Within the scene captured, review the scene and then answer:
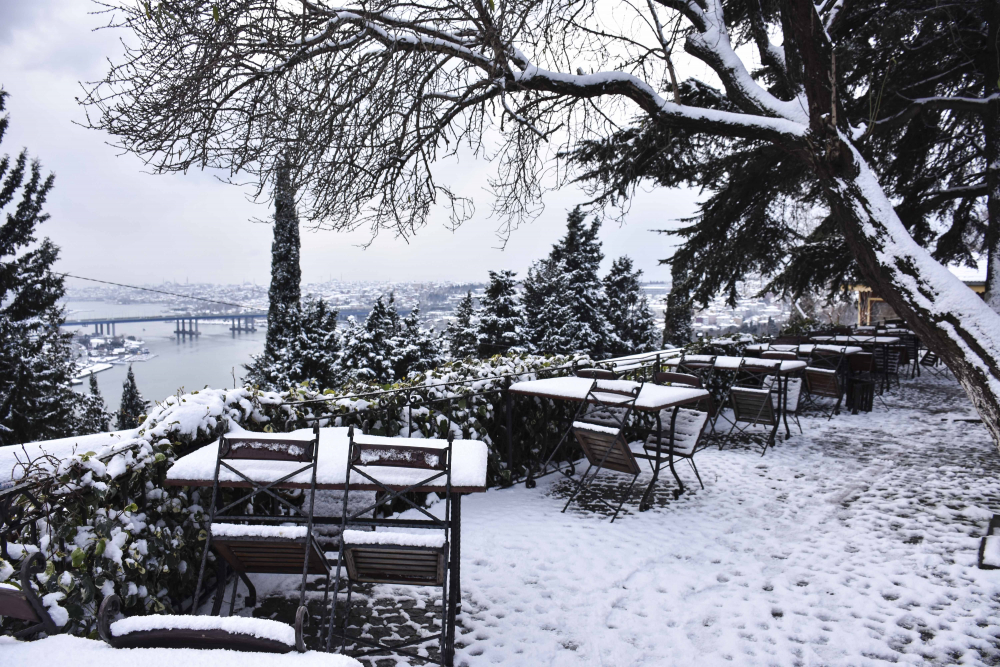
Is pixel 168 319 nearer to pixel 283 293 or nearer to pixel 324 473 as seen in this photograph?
pixel 283 293

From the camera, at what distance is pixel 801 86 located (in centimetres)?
641

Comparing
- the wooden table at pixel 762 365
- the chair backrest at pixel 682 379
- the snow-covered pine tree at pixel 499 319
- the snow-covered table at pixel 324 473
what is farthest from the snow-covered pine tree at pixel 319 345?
the snow-covered table at pixel 324 473

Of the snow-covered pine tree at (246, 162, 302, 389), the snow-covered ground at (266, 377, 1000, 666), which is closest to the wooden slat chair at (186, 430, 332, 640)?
the snow-covered ground at (266, 377, 1000, 666)

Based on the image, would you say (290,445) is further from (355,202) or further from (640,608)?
(355,202)

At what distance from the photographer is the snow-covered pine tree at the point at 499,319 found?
2919 cm

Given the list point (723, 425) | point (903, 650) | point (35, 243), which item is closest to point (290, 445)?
point (903, 650)

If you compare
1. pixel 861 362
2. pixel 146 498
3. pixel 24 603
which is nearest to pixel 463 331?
pixel 861 362

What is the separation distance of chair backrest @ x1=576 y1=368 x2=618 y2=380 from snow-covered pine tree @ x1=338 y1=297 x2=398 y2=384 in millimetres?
17707

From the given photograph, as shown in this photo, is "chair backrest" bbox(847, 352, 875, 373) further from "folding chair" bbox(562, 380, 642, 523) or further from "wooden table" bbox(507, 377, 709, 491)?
"folding chair" bbox(562, 380, 642, 523)

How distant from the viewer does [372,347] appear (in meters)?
25.0

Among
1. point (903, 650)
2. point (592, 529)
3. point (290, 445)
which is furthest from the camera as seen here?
point (592, 529)

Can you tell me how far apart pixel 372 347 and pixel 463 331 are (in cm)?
642

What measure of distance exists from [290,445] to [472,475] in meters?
0.85

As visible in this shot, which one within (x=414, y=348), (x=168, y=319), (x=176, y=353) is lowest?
(x=176, y=353)
